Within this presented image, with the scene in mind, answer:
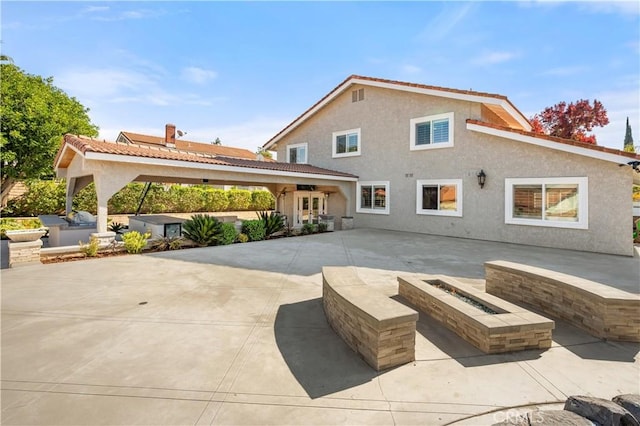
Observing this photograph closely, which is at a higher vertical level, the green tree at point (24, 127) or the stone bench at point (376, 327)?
the green tree at point (24, 127)

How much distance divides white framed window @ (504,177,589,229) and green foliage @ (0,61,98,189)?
2463 centimetres

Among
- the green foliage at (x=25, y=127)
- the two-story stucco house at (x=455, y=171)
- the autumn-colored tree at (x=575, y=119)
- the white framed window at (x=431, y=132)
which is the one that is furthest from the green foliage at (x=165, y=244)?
the autumn-colored tree at (x=575, y=119)

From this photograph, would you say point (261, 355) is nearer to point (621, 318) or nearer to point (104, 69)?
point (621, 318)

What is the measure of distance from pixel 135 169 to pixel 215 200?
1940 cm

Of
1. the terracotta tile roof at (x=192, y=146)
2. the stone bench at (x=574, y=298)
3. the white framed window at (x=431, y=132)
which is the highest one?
the terracotta tile roof at (x=192, y=146)

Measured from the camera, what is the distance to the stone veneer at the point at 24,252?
8242 millimetres

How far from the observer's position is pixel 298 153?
21.3 meters

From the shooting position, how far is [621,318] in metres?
4.32

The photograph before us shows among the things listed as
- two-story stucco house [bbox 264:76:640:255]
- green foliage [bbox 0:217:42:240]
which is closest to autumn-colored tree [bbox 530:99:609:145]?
two-story stucco house [bbox 264:76:640:255]

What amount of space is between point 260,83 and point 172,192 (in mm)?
14184

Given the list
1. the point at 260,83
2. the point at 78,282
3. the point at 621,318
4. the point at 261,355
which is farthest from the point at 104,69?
the point at 621,318

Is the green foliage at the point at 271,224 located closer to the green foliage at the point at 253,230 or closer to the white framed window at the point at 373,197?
the green foliage at the point at 253,230

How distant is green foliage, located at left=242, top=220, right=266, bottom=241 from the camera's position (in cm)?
1332

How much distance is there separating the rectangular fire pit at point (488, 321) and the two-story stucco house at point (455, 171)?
9191 mm
